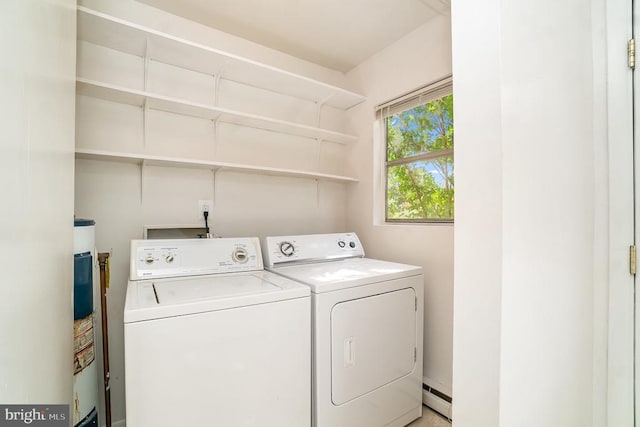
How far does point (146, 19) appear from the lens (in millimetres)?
1855

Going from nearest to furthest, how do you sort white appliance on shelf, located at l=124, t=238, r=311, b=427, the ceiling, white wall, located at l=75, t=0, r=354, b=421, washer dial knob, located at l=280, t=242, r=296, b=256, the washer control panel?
1. white appliance on shelf, located at l=124, t=238, r=311, b=427
2. the washer control panel
3. white wall, located at l=75, t=0, r=354, b=421
4. the ceiling
5. washer dial knob, located at l=280, t=242, r=296, b=256

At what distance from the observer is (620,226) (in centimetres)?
115

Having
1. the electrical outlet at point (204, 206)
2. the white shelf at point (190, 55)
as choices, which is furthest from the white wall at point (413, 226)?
the electrical outlet at point (204, 206)

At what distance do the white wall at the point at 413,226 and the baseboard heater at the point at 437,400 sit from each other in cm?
4

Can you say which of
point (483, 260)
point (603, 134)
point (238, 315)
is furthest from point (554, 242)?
point (238, 315)

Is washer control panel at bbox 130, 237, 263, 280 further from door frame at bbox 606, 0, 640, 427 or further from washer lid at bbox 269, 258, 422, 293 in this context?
door frame at bbox 606, 0, 640, 427

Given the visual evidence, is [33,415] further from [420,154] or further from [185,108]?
[420,154]

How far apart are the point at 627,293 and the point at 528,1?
1162mm

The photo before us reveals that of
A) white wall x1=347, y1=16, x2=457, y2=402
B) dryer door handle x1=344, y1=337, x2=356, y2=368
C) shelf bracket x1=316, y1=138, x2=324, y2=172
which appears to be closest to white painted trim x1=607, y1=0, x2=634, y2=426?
white wall x1=347, y1=16, x2=457, y2=402

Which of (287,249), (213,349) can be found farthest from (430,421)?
(213,349)

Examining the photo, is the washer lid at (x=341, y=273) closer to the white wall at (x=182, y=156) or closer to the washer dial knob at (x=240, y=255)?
the washer dial knob at (x=240, y=255)

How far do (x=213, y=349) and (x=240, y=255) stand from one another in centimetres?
73

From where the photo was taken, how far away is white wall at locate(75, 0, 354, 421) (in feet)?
5.70

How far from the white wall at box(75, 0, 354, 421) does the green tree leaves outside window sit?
60cm
